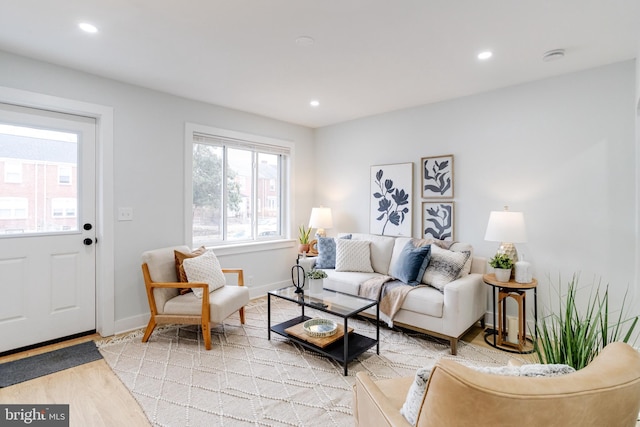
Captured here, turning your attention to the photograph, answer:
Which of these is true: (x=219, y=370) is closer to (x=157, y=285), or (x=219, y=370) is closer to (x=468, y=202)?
(x=157, y=285)

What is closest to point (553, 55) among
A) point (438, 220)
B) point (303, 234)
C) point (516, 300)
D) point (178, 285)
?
point (438, 220)

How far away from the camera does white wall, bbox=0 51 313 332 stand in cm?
281

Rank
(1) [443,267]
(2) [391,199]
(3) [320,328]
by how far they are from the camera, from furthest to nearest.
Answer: (2) [391,199] < (1) [443,267] < (3) [320,328]

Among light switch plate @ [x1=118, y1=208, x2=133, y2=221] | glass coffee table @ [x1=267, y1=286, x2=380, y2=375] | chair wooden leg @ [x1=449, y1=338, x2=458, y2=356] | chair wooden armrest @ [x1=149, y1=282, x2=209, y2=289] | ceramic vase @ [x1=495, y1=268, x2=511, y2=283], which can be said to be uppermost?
light switch plate @ [x1=118, y1=208, x2=133, y2=221]

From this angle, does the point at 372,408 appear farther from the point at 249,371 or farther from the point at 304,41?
the point at 304,41

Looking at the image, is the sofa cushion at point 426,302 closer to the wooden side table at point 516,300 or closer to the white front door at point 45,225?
the wooden side table at point 516,300

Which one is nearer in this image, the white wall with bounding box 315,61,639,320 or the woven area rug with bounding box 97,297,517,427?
the woven area rug with bounding box 97,297,517,427

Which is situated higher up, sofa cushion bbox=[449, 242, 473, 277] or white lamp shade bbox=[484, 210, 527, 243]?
white lamp shade bbox=[484, 210, 527, 243]

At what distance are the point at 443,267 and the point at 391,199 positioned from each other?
50.8 inches

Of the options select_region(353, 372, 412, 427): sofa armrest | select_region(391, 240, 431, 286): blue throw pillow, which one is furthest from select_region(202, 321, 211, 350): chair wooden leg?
select_region(391, 240, 431, 286): blue throw pillow

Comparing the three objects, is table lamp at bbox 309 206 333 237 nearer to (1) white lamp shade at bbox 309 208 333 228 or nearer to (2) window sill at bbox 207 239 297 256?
(1) white lamp shade at bbox 309 208 333 228

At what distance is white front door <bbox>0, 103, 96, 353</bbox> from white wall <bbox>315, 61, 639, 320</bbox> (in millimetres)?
3575

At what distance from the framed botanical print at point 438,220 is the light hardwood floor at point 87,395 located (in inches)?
127

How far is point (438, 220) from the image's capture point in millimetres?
3709
